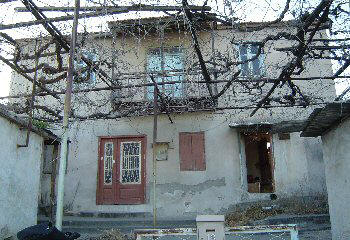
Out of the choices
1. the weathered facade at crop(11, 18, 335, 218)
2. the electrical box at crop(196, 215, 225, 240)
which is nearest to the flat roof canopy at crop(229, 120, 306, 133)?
the weathered facade at crop(11, 18, 335, 218)

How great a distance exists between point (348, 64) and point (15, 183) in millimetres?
7721

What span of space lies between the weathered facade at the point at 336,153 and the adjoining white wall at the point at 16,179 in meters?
5.66

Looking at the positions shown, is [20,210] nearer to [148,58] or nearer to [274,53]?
[148,58]

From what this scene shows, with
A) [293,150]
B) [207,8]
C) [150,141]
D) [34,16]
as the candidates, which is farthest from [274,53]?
[34,16]

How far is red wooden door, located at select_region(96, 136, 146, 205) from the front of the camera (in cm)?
1300

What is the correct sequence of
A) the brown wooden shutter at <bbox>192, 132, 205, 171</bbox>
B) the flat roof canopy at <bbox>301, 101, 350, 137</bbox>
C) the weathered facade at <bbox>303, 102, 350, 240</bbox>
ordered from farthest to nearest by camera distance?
the brown wooden shutter at <bbox>192, 132, 205, 171</bbox> → the weathered facade at <bbox>303, 102, 350, 240</bbox> → the flat roof canopy at <bbox>301, 101, 350, 137</bbox>

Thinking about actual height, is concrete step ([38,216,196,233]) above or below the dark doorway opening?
below

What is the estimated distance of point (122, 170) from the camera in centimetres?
1331

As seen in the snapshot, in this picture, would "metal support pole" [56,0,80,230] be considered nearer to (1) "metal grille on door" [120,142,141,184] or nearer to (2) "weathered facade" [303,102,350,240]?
(2) "weathered facade" [303,102,350,240]

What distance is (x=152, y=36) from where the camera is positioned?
1378cm

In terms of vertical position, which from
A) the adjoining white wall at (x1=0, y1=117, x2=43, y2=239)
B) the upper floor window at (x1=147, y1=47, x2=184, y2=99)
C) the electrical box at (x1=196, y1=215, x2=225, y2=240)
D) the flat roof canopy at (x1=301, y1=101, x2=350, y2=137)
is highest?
the upper floor window at (x1=147, y1=47, x2=184, y2=99)

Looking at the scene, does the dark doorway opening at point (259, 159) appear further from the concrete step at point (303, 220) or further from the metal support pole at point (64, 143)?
the metal support pole at point (64, 143)

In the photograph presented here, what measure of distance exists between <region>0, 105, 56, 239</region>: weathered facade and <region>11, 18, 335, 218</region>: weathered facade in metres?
5.25

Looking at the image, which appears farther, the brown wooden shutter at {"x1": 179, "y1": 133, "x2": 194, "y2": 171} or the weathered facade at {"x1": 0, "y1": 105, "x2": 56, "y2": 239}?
the brown wooden shutter at {"x1": 179, "y1": 133, "x2": 194, "y2": 171}
